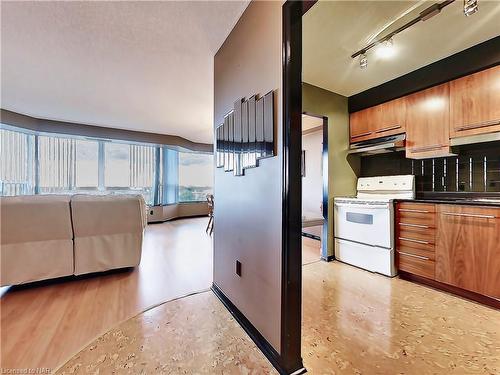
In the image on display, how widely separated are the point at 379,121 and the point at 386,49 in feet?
3.26

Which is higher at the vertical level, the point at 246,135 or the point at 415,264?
the point at 246,135

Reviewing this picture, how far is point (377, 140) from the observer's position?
2.92 metres

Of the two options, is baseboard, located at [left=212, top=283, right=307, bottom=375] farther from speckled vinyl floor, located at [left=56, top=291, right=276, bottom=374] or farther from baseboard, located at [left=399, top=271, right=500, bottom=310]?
baseboard, located at [left=399, top=271, right=500, bottom=310]

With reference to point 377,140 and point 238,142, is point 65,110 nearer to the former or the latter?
point 238,142

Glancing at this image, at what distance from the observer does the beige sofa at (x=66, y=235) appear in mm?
2201

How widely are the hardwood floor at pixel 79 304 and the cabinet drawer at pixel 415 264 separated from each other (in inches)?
84.0

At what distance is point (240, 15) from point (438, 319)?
9.26 feet

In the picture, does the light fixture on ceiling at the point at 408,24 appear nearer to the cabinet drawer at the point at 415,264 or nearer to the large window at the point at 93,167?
the cabinet drawer at the point at 415,264

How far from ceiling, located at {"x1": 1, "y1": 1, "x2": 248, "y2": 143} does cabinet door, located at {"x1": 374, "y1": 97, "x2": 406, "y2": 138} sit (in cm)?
217

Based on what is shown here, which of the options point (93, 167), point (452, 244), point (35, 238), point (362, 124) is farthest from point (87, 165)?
point (452, 244)

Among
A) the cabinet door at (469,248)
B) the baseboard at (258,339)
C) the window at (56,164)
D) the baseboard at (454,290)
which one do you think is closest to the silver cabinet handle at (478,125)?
the cabinet door at (469,248)

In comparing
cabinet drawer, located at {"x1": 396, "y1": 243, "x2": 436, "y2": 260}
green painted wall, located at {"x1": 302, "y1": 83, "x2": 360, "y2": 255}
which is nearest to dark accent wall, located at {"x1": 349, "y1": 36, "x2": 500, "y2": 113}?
green painted wall, located at {"x1": 302, "y1": 83, "x2": 360, "y2": 255}

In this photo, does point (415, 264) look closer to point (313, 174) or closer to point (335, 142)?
point (335, 142)

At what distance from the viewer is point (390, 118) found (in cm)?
287
